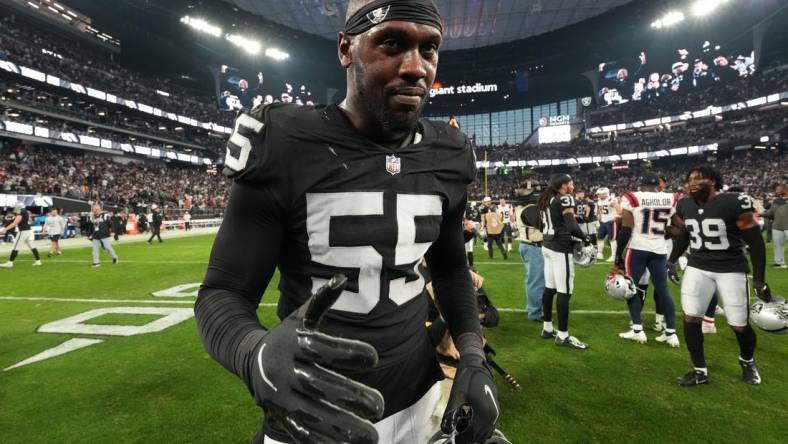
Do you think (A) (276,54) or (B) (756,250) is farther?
(A) (276,54)

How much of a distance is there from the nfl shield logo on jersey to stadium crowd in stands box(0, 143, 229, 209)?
1318 inches

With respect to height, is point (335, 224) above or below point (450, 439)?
above

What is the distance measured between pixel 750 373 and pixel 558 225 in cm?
259

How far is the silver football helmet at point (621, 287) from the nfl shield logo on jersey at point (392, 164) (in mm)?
5266

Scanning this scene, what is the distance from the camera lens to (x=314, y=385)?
79cm

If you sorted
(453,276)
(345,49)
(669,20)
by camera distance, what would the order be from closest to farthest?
1. (345,49)
2. (453,276)
3. (669,20)

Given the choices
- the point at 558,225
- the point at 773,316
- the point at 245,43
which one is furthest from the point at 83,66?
the point at 773,316

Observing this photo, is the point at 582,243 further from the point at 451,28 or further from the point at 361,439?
the point at 451,28

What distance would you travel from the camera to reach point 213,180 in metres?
47.6

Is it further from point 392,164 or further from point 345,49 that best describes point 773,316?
point 345,49

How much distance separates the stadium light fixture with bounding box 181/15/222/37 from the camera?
38.1 metres

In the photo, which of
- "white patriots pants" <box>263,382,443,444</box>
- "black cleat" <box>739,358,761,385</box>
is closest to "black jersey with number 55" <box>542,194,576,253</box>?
"black cleat" <box>739,358,761,385</box>

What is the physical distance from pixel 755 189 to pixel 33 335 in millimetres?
51483

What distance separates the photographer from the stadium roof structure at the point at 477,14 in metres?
39.0
